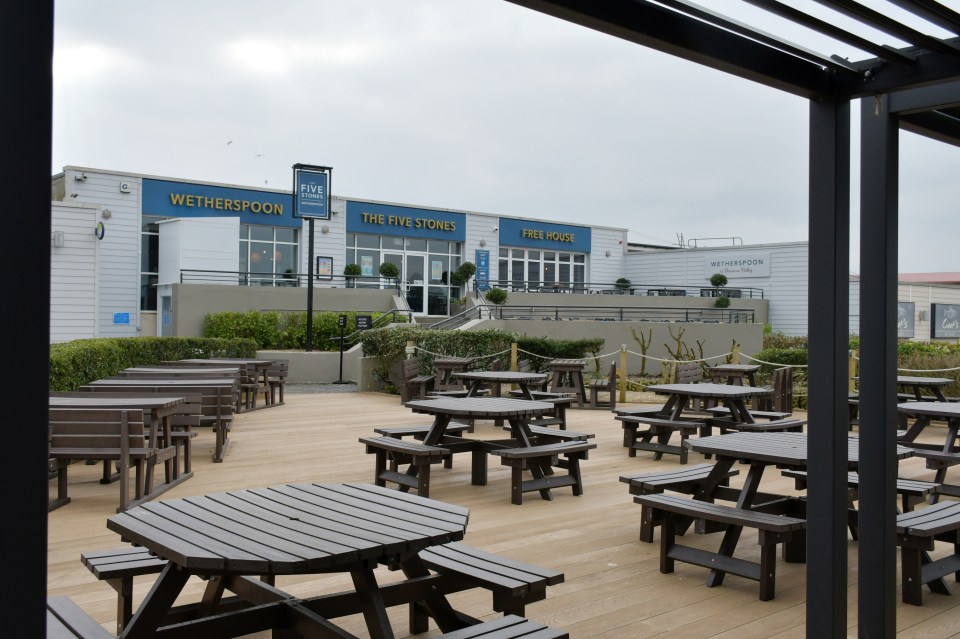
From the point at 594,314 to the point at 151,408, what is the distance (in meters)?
25.4

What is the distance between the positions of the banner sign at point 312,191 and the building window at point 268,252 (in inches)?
316

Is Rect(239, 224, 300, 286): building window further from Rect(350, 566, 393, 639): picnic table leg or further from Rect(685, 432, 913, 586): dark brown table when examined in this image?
Rect(350, 566, 393, 639): picnic table leg

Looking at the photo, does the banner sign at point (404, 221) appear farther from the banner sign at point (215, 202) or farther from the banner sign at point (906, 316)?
the banner sign at point (906, 316)

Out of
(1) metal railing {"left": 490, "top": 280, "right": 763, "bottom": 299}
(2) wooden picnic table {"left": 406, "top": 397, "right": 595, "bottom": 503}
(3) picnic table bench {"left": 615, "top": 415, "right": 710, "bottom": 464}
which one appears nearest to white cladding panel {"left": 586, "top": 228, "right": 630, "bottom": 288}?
(1) metal railing {"left": 490, "top": 280, "right": 763, "bottom": 299}

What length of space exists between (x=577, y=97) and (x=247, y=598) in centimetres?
1480

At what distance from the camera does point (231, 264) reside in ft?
91.0

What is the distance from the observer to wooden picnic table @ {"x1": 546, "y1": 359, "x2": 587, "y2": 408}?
46.8ft

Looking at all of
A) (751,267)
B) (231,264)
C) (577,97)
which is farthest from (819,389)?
(751,267)

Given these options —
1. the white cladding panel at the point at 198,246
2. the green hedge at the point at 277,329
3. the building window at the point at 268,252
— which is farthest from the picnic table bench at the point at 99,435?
the building window at the point at 268,252

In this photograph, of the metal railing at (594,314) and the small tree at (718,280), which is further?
the small tree at (718,280)

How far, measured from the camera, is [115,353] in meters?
11.1

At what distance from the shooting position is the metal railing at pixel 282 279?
2658 cm

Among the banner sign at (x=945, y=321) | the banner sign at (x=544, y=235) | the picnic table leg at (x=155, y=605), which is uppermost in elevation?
the banner sign at (x=544, y=235)

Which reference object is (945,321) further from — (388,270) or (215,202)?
(215,202)
